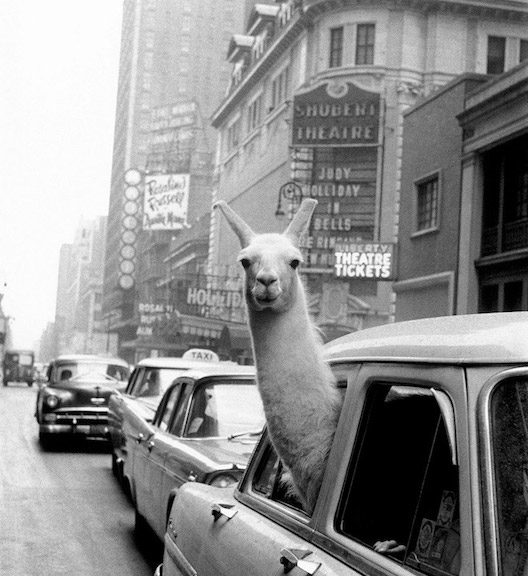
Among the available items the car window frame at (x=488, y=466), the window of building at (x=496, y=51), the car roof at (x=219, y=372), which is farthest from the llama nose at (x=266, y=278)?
the window of building at (x=496, y=51)

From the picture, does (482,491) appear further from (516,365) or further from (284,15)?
(284,15)

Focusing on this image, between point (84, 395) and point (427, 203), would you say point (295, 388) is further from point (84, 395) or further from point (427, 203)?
point (427, 203)

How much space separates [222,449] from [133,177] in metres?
100

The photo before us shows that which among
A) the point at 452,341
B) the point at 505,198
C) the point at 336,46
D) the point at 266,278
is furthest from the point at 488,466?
the point at 336,46

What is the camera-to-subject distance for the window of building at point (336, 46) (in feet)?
159

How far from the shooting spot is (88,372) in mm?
19688

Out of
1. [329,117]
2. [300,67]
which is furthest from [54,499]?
[300,67]

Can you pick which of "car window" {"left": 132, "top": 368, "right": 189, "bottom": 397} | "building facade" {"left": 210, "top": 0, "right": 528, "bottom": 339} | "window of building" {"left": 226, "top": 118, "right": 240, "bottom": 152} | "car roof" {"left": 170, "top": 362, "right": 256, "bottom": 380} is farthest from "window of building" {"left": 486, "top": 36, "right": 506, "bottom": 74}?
"car roof" {"left": 170, "top": 362, "right": 256, "bottom": 380}

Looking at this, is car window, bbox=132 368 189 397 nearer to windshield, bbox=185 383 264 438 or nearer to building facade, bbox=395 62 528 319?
windshield, bbox=185 383 264 438

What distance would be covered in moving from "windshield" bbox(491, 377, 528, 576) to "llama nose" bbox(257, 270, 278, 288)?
1.73m

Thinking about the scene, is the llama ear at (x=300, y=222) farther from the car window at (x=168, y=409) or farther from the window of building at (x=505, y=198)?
the window of building at (x=505, y=198)

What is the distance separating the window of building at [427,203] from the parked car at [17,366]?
58.1 meters

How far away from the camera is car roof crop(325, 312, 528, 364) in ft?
8.63

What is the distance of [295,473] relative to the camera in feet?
12.4
